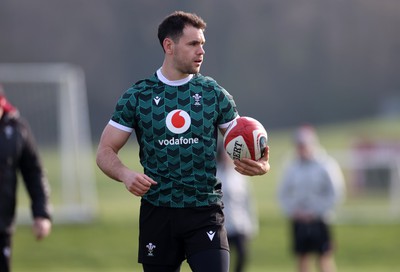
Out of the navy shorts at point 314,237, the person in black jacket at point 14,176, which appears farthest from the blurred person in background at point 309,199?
the person in black jacket at point 14,176

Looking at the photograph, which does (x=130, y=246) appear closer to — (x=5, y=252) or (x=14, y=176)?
(x=14, y=176)

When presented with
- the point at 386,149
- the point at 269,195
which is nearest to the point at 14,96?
the point at 269,195

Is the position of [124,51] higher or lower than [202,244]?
higher

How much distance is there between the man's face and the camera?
6.20 m

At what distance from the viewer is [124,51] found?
29062mm

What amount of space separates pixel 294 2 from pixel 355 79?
5690 millimetres

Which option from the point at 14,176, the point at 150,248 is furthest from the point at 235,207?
the point at 150,248

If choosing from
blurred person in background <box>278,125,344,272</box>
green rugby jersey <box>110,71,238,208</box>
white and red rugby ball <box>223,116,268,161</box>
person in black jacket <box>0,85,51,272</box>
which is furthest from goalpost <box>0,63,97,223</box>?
white and red rugby ball <box>223,116,268,161</box>

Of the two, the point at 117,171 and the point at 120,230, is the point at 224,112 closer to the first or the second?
the point at 117,171

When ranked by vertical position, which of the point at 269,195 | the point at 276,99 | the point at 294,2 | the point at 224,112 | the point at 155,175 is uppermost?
the point at 294,2

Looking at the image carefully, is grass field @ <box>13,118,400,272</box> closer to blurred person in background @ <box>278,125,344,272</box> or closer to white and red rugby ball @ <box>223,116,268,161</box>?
blurred person in background @ <box>278,125,344,272</box>

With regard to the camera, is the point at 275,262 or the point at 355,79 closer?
the point at 275,262

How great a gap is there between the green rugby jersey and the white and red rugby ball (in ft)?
0.41

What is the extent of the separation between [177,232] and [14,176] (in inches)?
79.3
